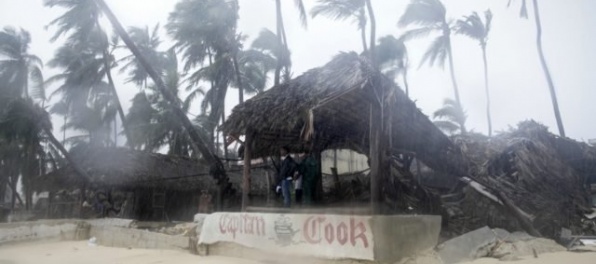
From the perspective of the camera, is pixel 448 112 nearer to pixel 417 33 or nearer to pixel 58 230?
pixel 417 33

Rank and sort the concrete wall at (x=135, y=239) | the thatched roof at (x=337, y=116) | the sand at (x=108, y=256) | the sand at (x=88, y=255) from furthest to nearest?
the concrete wall at (x=135, y=239) < the sand at (x=88, y=255) < the thatched roof at (x=337, y=116) < the sand at (x=108, y=256)

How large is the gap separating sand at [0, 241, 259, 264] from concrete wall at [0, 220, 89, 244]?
A: 0.54 metres


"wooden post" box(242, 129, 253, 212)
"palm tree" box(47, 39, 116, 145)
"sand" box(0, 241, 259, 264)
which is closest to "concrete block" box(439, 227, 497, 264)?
"sand" box(0, 241, 259, 264)

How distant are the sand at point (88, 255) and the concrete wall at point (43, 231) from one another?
54 centimetres

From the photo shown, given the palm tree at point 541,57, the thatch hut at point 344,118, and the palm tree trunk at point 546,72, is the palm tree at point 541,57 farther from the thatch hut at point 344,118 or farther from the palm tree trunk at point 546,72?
the thatch hut at point 344,118

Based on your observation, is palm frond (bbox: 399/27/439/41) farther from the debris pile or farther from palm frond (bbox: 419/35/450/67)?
the debris pile

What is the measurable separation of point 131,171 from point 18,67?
16.7 m

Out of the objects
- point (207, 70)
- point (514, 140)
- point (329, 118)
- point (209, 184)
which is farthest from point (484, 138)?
point (207, 70)

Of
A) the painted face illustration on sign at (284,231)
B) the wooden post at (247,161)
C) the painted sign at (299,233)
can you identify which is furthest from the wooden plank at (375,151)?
the wooden post at (247,161)

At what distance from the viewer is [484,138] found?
14.0 metres

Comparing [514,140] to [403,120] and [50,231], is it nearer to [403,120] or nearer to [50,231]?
[403,120]

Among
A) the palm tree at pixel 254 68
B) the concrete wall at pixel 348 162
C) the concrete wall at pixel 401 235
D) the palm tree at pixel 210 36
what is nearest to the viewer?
the concrete wall at pixel 401 235

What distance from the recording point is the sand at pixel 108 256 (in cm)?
677

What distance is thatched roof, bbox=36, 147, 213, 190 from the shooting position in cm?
1975
